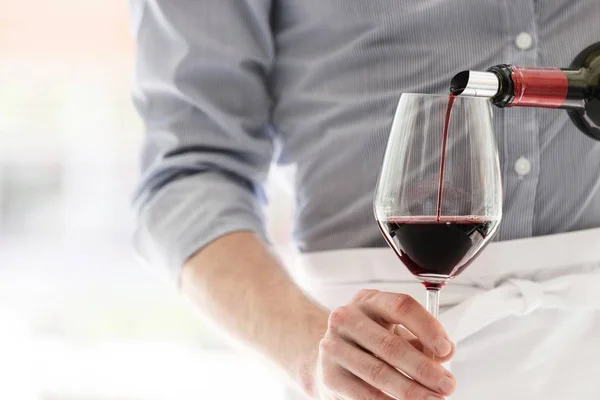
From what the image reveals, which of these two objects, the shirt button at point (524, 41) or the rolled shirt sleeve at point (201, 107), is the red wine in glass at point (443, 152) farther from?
the rolled shirt sleeve at point (201, 107)

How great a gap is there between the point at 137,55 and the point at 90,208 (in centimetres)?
293

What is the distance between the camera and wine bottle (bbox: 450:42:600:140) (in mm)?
807

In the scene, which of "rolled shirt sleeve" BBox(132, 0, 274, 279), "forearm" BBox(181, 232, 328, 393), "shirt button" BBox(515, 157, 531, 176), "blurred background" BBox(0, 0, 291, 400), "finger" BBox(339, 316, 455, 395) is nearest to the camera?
"finger" BBox(339, 316, 455, 395)

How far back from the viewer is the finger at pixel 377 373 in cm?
75

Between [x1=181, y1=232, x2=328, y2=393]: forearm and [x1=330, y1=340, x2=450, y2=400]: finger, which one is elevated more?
[x1=330, y1=340, x2=450, y2=400]: finger

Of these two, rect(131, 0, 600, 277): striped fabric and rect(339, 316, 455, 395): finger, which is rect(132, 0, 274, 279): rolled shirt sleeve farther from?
rect(339, 316, 455, 395): finger

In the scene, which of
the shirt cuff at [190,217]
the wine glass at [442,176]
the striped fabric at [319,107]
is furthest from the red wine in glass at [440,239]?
the shirt cuff at [190,217]

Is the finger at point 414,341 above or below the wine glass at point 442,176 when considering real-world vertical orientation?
below

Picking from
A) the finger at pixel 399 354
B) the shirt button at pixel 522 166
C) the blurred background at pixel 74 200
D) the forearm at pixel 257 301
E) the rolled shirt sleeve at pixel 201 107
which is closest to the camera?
the finger at pixel 399 354

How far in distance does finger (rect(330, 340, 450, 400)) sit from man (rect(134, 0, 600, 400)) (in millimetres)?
164

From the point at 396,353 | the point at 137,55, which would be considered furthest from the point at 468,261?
the point at 137,55

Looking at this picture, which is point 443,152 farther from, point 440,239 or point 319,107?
point 319,107

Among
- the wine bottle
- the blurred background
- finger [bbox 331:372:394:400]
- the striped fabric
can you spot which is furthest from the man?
the blurred background

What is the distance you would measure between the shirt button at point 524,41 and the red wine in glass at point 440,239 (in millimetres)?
403
